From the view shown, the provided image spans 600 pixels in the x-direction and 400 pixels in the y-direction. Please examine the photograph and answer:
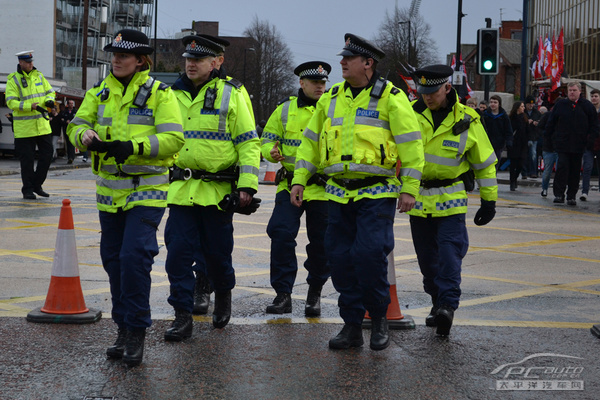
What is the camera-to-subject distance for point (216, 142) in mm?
6219

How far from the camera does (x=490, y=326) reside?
6.36 meters

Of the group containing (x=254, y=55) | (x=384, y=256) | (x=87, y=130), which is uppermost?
(x=254, y=55)

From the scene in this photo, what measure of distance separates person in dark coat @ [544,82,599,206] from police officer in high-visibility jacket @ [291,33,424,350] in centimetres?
1108

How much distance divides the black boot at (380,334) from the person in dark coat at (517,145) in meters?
13.6

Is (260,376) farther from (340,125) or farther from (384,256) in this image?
(340,125)

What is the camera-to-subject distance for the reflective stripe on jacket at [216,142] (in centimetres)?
611

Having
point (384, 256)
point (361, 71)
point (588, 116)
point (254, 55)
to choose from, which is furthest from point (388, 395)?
point (254, 55)

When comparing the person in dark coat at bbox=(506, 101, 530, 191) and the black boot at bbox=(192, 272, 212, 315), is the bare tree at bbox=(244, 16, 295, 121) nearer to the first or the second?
the person in dark coat at bbox=(506, 101, 530, 191)

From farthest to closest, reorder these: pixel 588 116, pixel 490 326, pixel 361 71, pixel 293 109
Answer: pixel 588 116, pixel 293 109, pixel 490 326, pixel 361 71

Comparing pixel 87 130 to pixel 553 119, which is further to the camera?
pixel 553 119

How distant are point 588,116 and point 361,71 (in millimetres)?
11504

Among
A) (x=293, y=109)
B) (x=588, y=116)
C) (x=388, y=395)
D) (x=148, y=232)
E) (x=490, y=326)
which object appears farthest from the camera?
(x=588, y=116)

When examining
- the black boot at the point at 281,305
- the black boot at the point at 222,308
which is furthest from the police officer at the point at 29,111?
the black boot at the point at 222,308

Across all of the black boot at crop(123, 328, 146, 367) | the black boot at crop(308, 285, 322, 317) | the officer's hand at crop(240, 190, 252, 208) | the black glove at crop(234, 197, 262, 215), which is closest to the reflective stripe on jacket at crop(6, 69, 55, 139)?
the black boot at crop(308, 285, 322, 317)
